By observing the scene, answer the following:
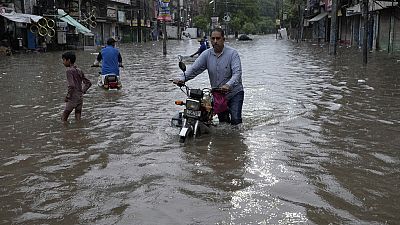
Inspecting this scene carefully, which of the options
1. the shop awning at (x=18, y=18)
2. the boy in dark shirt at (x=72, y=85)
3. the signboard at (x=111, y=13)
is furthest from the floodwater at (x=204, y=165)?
the signboard at (x=111, y=13)

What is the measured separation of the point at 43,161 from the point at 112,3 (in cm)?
6289

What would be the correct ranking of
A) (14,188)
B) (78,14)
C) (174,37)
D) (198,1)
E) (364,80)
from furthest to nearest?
(198,1) → (174,37) → (78,14) → (364,80) → (14,188)

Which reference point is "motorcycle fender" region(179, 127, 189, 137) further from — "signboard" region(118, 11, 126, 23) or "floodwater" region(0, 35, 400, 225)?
"signboard" region(118, 11, 126, 23)

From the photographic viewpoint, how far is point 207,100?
732cm

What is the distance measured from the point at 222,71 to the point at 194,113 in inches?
30.9

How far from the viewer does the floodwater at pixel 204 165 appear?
4.46m

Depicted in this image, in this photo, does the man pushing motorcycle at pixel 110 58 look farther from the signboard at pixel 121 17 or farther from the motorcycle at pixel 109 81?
the signboard at pixel 121 17

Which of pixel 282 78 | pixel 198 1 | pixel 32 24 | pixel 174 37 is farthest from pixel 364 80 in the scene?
pixel 198 1

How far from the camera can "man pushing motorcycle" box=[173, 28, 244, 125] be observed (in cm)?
715

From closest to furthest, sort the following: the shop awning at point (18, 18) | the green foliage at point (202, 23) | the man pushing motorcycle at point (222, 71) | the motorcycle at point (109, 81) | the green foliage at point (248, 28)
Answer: the man pushing motorcycle at point (222, 71)
the motorcycle at point (109, 81)
the shop awning at point (18, 18)
the green foliage at point (248, 28)
the green foliage at point (202, 23)

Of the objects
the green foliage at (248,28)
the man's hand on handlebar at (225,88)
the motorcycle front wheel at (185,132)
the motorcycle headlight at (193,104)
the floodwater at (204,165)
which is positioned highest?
the green foliage at (248,28)

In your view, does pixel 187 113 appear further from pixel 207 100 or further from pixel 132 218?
pixel 132 218

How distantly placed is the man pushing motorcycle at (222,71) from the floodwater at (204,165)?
1.75 ft

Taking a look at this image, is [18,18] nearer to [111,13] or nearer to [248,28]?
[111,13]
